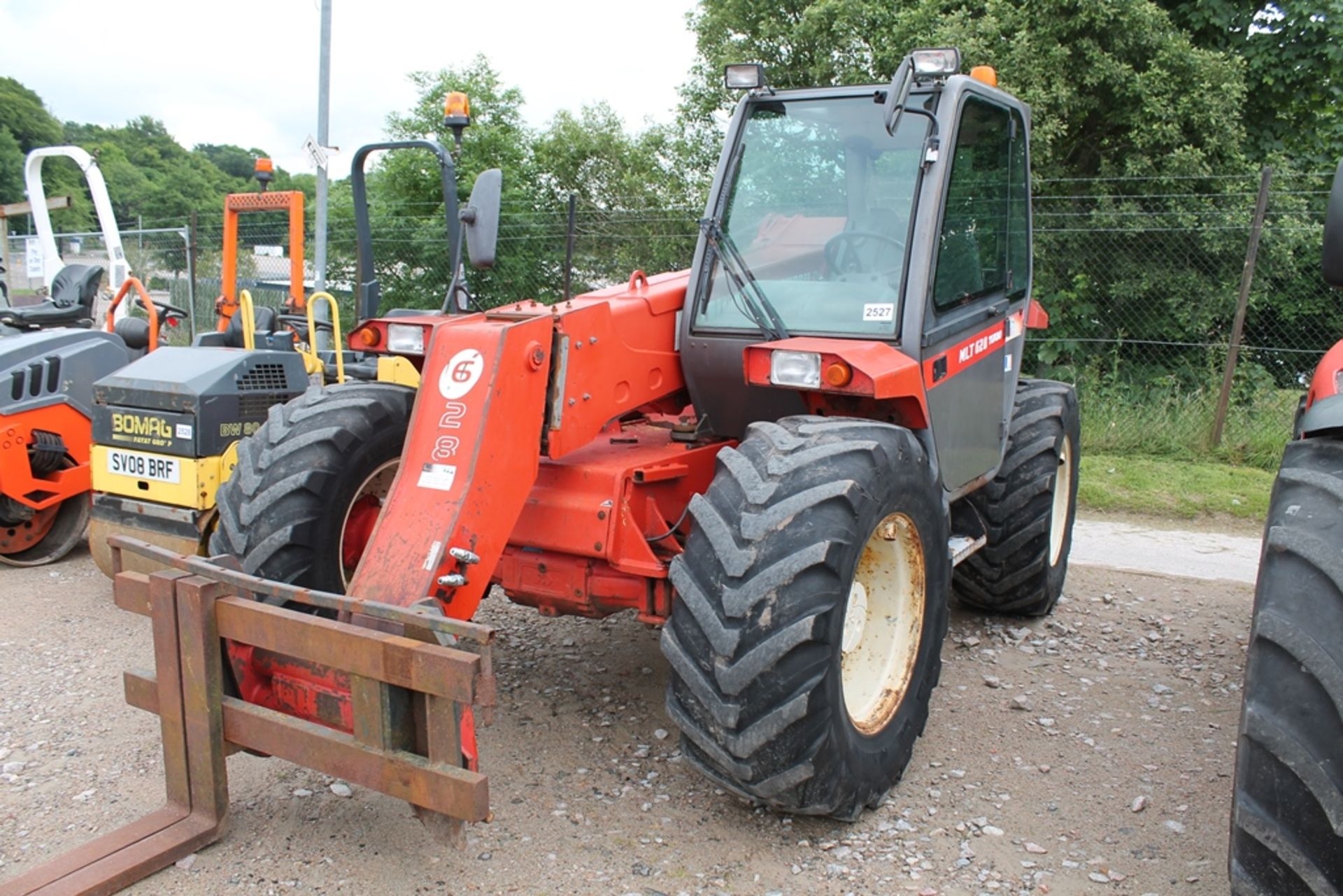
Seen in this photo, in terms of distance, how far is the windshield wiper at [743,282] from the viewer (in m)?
3.80

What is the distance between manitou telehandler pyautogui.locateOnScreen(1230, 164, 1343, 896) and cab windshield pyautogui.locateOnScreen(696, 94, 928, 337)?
1624 mm

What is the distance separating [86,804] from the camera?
11.2ft

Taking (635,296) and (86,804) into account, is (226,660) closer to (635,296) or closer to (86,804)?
(86,804)

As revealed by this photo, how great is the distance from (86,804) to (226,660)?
895mm

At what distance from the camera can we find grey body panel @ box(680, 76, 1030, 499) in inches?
146

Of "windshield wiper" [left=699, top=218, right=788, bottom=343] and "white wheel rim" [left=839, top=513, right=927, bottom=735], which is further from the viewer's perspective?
"windshield wiper" [left=699, top=218, right=788, bottom=343]

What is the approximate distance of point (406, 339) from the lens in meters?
3.89

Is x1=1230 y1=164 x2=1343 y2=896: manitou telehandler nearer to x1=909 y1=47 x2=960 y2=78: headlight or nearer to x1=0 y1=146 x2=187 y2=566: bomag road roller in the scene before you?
x1=909 y1=47 x2=960 y2=78: headlight

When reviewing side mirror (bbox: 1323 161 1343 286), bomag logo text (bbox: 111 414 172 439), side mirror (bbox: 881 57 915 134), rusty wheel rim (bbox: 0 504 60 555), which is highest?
side mirror (bbox: 881 57 915 134)

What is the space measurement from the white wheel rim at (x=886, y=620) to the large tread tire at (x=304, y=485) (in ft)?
5.70

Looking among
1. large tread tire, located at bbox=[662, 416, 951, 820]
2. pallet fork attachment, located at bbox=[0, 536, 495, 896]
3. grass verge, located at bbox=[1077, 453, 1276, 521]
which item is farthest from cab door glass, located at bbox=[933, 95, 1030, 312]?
grass verge, located at bbox=[1077, 453, 1276, 521]

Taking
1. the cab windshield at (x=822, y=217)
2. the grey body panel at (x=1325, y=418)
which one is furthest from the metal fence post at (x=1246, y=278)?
the grey body panel at (x=1325, y=418)

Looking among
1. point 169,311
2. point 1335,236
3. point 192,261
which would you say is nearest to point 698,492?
point 1335,236

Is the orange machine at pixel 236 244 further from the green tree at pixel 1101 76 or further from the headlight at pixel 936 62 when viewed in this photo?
the green tree at pixel 1101 76
